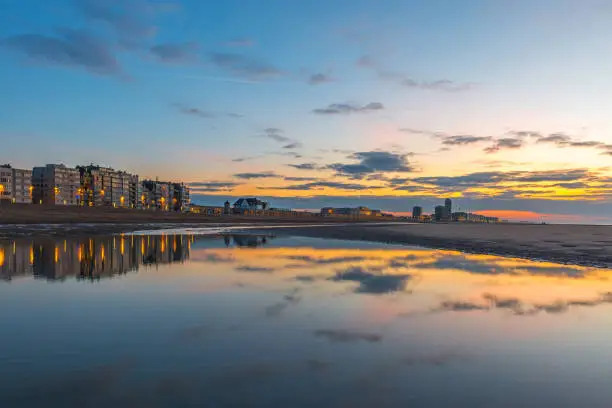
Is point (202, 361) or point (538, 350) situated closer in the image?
point (202, 361)

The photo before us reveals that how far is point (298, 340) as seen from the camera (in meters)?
11.3

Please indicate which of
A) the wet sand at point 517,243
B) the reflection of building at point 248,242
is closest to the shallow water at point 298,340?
the wet sand at point 517,243

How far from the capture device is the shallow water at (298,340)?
7.85 m

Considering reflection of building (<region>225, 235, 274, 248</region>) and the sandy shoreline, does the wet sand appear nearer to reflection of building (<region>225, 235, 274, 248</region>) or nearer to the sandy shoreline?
the sandy shoreline

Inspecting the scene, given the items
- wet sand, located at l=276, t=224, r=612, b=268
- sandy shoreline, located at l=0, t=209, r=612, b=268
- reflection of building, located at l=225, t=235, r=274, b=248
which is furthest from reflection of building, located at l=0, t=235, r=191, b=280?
wet sand, located at l=276, t=224, r=612, b=268

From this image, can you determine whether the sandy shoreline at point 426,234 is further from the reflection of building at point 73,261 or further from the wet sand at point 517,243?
the reflection of building at point 73,261

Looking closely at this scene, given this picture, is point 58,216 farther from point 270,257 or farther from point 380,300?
point 380,300

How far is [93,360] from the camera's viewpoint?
9273mm

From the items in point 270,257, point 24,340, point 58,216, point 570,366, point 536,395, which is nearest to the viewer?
point 536,395

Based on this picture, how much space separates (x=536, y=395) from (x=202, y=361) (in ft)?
20.6

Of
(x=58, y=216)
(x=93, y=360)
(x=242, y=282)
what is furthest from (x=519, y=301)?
(x=58, y=216)

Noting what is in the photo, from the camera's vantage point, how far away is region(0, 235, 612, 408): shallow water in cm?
785

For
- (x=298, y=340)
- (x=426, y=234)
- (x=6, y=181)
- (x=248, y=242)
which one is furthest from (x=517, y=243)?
(x=6, y=181)

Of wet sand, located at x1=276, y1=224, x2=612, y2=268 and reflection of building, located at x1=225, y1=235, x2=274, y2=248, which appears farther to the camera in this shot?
reflection of building, located at x1=225, y1=235, x2=274, y2=248
